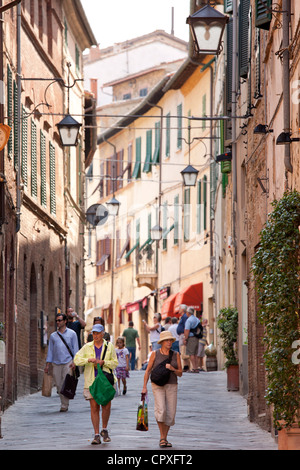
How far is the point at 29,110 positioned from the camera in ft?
86.9

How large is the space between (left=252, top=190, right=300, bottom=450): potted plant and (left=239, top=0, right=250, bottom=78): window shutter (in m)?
7.89

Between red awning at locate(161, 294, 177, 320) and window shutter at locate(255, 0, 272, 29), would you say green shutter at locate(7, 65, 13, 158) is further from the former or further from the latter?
red awning at locate(161, 294, 177, 320)

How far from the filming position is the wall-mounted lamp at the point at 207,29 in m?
15.9

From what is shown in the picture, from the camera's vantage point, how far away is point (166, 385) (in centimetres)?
1423

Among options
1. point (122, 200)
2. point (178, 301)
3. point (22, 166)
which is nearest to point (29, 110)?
point (22, 166)

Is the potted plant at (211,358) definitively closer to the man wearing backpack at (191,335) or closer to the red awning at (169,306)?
the man wearing backpack at (191,335)

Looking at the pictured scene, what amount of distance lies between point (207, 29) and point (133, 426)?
5.65 metres

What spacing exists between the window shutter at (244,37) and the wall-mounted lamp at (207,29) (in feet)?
13.8

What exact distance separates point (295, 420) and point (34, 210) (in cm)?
1397

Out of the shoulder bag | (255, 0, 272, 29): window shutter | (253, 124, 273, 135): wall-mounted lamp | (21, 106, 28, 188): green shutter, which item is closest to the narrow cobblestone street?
the shoulder bag

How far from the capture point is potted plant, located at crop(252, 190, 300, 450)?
12.7 m

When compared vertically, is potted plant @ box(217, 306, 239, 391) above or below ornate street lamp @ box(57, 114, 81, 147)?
below

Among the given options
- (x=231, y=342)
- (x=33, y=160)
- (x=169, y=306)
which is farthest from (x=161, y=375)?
(x=169, y=306)

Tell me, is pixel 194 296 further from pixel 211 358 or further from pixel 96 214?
pixel 211 358
